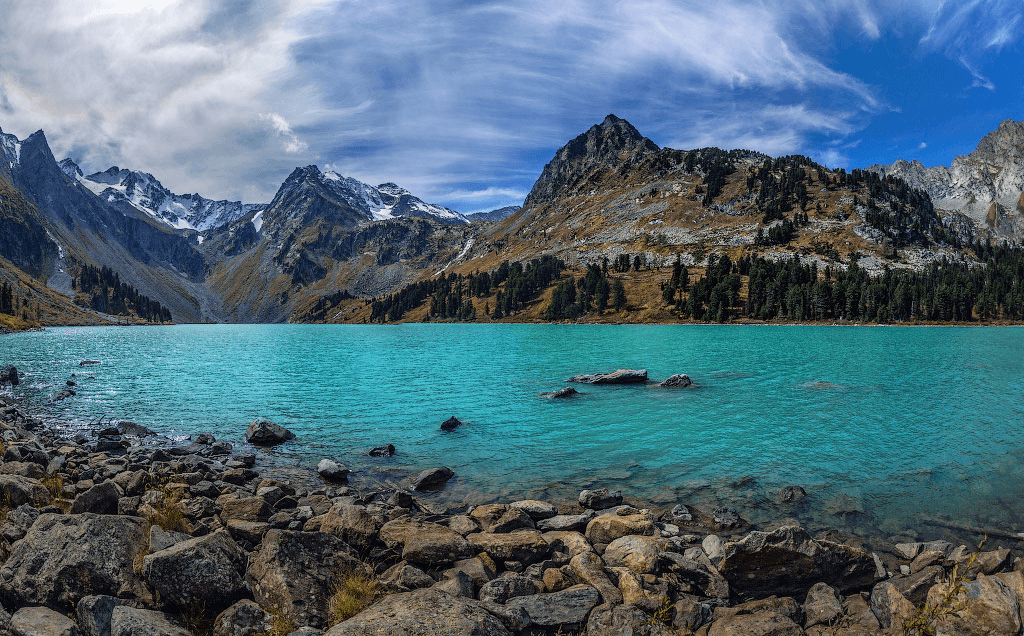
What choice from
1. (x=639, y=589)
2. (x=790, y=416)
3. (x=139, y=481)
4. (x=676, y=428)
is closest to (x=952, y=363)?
(x=790, y=416)

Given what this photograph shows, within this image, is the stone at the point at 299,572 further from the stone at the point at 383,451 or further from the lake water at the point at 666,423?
the stone at the point at 383,451

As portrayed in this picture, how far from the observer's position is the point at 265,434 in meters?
Result: 29.1

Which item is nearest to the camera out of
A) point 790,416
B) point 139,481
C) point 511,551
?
point 511,551

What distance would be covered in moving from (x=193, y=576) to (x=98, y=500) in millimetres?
6959

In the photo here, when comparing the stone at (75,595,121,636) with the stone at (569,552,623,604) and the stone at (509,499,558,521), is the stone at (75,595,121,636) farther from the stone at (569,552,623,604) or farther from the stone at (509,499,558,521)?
the stone at (509,499,558,521)

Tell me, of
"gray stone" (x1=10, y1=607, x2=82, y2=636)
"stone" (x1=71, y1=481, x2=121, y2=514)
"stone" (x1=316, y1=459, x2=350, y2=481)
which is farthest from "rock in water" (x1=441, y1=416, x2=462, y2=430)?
"gray stone" (x1=10, y1=607, x2=82, y2=636)

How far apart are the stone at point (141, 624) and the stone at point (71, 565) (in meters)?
0.99

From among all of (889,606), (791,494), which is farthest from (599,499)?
(889,606)

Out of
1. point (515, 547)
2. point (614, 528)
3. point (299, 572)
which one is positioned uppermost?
point (299, 572)

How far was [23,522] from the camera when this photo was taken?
12.2 meters

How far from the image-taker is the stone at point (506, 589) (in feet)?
34.7

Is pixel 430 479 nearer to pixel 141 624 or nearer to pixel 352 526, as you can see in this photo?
pixel 352 526

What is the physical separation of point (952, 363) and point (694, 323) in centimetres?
12397

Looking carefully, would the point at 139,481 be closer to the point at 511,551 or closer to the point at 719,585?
the point at 511,551
